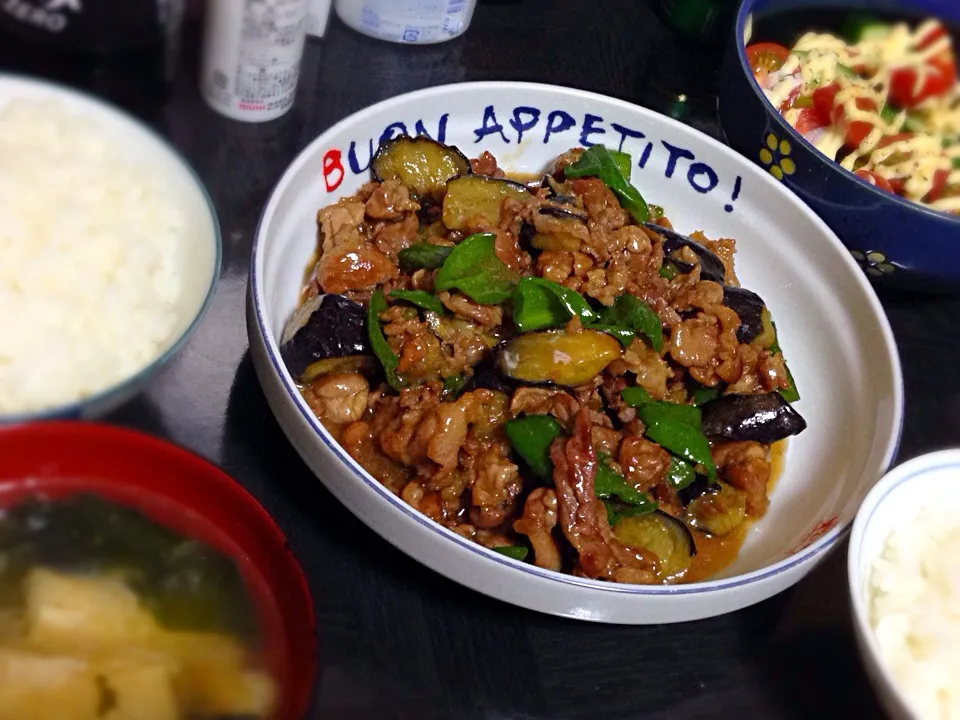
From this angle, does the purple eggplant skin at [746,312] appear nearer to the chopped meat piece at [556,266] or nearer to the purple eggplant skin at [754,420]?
the purple eggplant skin at [754,420]

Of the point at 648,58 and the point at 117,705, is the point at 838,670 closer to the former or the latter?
the point at 117,705

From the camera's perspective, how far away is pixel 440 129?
2.27 meters

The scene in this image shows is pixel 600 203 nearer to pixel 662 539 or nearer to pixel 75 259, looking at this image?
pixel 662 539

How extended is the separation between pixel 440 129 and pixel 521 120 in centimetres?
24

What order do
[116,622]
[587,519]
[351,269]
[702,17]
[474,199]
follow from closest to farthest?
[116,622] < [587,519] < [351,269] < [474,199] < [702,17]

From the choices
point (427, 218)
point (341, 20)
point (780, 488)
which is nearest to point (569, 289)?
point (427, 218)

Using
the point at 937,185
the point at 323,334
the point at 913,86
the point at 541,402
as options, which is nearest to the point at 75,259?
the point at 323,334

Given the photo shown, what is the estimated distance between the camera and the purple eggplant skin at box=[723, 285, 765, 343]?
204 cm

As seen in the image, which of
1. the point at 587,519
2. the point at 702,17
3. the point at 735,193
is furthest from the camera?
the point at 702,17

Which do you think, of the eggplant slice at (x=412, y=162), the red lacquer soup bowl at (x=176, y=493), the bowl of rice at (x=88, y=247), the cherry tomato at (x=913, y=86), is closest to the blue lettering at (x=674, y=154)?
the eggplant slice at (x=412, y=162)

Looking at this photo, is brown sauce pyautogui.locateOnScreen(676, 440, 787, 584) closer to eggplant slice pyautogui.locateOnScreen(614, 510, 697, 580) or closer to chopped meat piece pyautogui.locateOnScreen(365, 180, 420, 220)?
eggplant slice pyautogui.locateOnScreen(614, 510, 697, 580)

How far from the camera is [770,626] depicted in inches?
72.6

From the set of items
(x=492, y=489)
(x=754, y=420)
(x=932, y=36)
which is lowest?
(x=492, y=489)

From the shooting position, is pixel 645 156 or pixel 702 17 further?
pixel 702 17
